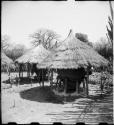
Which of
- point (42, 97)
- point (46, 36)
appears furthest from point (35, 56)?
point (42, 97)

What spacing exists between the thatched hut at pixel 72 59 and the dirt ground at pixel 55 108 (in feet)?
3.42

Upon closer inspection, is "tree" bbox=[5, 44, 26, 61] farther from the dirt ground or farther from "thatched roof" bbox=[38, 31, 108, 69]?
the dirt ground

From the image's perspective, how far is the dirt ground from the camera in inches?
258

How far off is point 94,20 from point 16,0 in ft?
8.12

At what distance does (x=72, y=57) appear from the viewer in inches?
352

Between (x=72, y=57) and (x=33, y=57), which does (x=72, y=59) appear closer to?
(x=72, y=57)

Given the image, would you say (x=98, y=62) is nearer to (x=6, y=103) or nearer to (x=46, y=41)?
(x=6, y=103)

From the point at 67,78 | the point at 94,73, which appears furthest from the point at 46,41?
the point at 67,78

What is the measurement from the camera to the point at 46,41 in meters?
17.8

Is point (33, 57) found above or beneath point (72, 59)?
above

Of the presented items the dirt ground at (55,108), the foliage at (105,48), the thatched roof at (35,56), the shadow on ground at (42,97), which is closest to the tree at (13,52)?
the thatched roof at (35,56)

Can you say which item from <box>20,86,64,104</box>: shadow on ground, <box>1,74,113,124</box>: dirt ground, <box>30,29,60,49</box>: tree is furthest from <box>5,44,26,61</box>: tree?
<box>1,74,113,124</box>: dirt ground

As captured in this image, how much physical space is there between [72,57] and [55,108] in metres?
2.29

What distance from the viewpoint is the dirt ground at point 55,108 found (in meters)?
6.56
